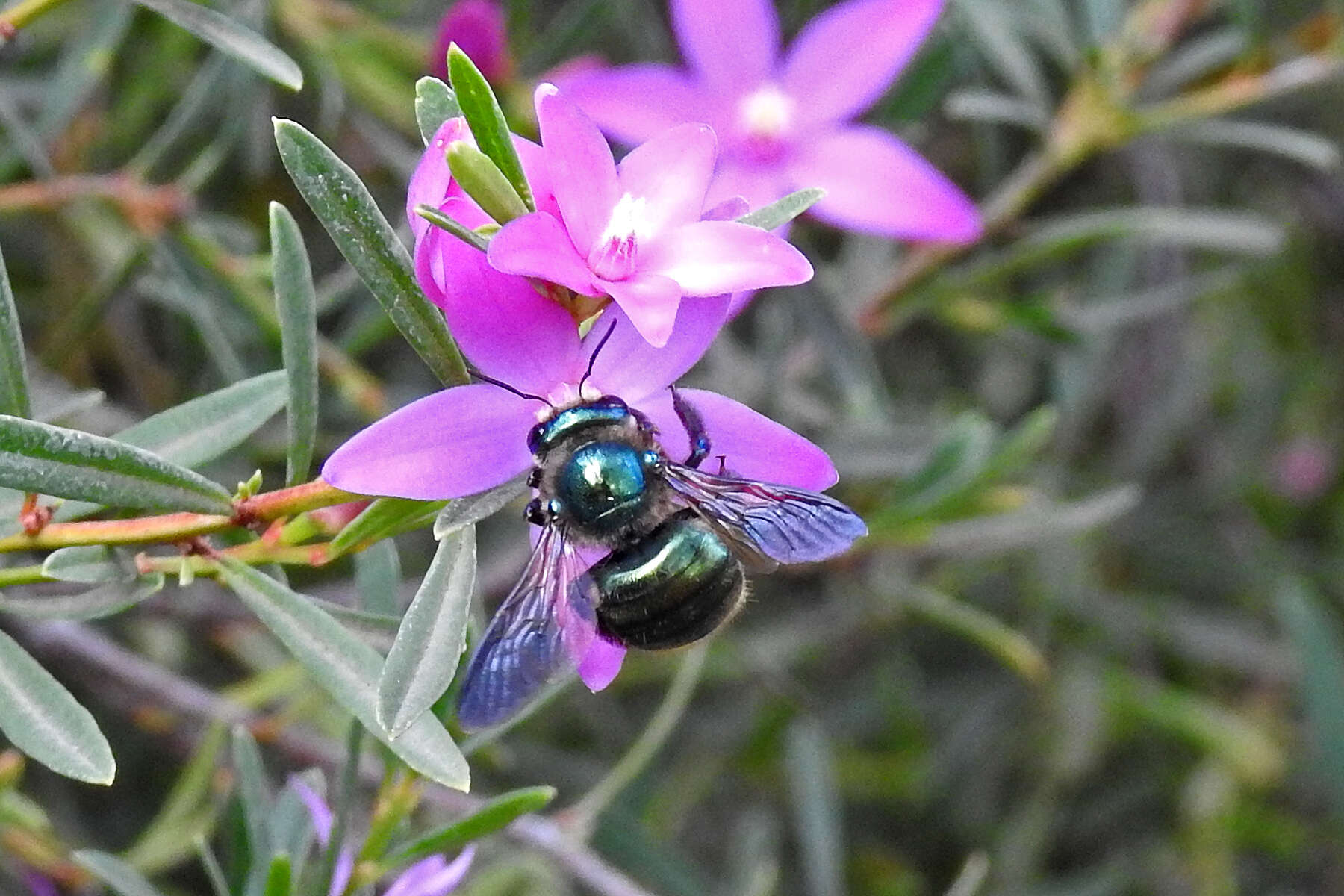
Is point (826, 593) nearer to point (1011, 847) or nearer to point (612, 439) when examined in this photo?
point (1011, 847)

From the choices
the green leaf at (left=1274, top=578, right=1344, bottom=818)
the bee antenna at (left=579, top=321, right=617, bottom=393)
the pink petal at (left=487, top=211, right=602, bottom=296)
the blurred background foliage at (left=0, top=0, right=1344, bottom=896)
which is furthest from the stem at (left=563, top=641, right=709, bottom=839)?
the green leaf at (left=1274, top=578, right=1344, bottom=818)

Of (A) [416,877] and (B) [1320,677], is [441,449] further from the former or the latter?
(B) [1320,677]

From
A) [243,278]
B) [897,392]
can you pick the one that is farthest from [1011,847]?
[243,278]

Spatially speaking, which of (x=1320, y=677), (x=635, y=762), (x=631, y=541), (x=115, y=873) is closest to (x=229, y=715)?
(x=635, y=762)

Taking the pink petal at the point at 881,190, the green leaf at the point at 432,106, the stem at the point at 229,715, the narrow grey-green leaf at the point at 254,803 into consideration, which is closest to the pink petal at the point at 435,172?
the green leaf at the point at 432,106

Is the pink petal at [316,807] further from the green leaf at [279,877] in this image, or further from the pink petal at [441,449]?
the pink petal at [441,449]
